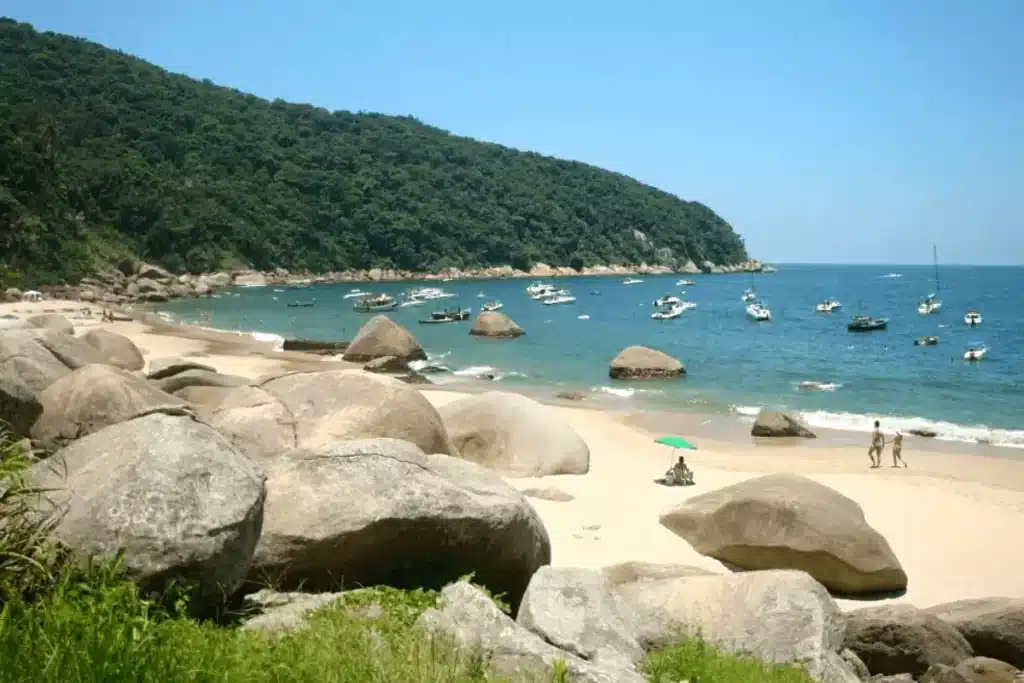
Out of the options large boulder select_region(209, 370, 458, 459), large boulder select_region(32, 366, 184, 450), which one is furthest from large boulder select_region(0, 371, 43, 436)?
large boulder select_region(209, 370, 458, 459)

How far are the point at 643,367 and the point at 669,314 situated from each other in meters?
44.7

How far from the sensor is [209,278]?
106250mm

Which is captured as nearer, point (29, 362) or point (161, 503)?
point (161, 503)

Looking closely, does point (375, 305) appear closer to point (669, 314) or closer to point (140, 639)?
point (669, 314)

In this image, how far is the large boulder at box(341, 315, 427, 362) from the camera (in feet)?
131

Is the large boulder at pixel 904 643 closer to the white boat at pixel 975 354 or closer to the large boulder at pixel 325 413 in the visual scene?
the large boulder at pixel 325 413

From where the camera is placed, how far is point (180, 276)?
103m

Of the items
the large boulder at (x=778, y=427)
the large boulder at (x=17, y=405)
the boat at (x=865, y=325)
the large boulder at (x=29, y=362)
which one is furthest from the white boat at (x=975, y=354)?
the large boulder at (x=17, y=405)

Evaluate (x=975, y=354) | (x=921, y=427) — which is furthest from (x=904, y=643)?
(x=975, y=354)

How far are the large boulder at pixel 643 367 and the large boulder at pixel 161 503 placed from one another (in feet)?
112

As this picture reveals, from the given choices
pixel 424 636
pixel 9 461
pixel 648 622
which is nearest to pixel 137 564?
pixel 9 461

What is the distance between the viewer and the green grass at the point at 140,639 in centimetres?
410

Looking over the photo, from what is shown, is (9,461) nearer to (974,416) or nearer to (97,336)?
(97,336)

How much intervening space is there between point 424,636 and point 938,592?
946 centimetres
